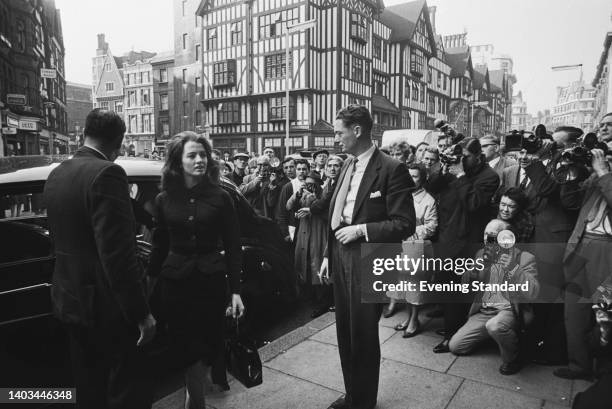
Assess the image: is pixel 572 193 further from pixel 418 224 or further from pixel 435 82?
pixel 435 82

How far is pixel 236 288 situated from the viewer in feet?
9.78

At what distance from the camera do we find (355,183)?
3137 mm

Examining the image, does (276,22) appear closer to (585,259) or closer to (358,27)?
(358,27)

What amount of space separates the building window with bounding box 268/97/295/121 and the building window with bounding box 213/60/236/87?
12.7 feet

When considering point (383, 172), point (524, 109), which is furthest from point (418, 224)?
point (524, 109)

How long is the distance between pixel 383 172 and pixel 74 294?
81.2 inches

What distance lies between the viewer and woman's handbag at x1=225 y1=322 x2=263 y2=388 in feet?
9.49

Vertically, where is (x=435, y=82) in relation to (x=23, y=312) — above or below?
above

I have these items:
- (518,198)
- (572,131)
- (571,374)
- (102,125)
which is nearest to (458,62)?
(572,131)

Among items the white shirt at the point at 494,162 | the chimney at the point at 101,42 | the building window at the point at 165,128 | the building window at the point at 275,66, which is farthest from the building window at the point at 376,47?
the chimney at the point at 101,42

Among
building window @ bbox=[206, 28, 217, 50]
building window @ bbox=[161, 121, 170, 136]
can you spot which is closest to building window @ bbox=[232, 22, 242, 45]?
building window @ bbox=[206, 28, 217, 50]

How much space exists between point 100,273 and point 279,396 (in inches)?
71.9

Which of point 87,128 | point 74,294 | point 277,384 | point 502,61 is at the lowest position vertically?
point 277,384

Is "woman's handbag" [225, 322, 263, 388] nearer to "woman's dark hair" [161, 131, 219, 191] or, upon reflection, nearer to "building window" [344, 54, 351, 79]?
"woman's dark hair" [161, 131, 219, 191]
